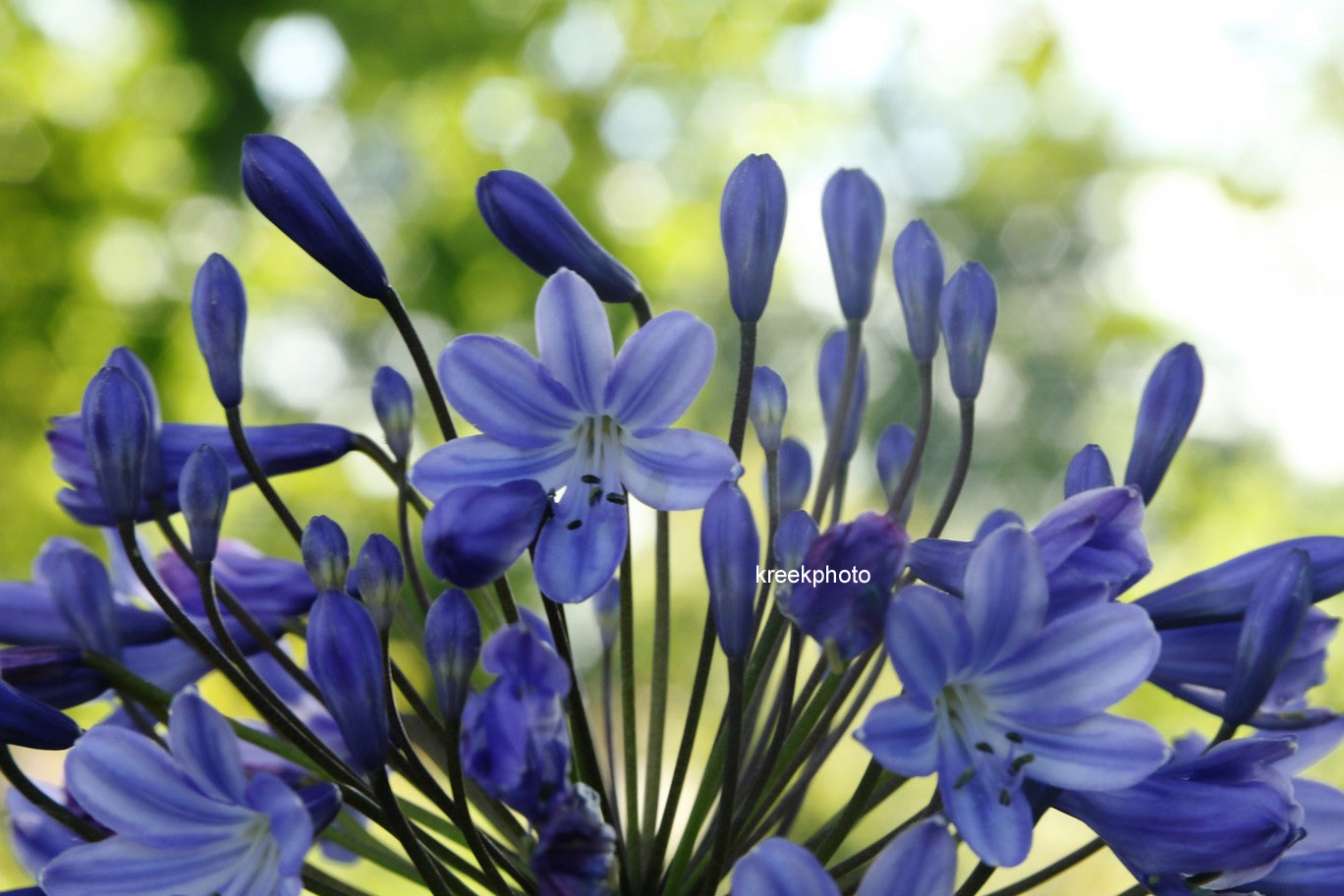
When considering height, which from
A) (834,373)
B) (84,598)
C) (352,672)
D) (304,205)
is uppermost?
(834,373)

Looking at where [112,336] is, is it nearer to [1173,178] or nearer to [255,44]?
[255,44]

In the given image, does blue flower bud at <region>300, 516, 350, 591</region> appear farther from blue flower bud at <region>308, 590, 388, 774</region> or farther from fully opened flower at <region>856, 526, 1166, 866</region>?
fully opened flower at <region>856, 526, 1166, 866</region>

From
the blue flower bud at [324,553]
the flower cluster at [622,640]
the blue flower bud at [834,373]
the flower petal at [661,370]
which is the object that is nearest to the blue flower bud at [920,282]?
the flower cluster at [622,640]

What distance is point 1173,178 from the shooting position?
9266 millimetres

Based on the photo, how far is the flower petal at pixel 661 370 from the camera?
4.01 feet

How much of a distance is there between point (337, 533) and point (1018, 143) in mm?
9337

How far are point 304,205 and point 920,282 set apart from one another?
0.82m

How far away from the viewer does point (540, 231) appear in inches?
58.7

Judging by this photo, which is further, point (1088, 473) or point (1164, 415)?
point (1164, 415)

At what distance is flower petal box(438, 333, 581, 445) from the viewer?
48.8 inches

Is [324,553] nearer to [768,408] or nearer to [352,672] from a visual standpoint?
[352,672]

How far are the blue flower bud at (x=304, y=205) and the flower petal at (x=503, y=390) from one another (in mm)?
266

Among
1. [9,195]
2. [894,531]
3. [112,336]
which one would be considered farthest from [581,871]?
[9,195]

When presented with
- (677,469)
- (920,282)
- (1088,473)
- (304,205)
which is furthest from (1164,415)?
(304,205)
